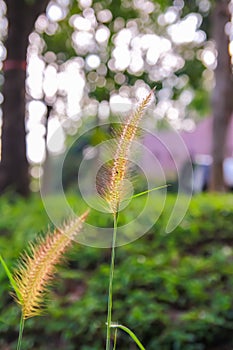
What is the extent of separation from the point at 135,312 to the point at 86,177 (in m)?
1.84

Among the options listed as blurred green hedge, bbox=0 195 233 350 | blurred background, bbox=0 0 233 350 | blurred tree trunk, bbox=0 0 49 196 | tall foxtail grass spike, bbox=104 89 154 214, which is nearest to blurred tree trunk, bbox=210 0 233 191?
blurred background, bbox=0 0 233 350

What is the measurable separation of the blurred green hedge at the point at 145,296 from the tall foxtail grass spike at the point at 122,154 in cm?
178

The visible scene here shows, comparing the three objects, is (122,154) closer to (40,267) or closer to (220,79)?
(40,267)

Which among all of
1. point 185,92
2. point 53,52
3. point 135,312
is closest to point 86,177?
point 135,312

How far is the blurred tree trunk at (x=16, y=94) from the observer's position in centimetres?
571

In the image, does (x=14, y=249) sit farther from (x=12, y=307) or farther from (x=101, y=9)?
(x=101, y=9)

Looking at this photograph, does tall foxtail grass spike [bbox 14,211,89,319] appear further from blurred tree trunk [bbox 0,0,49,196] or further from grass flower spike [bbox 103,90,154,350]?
blurred tree trunk [bbox 0,0,49,196]

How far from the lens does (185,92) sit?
9.45 metres

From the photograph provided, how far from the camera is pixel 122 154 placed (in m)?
0.74

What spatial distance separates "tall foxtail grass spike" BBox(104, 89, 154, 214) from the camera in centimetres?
74

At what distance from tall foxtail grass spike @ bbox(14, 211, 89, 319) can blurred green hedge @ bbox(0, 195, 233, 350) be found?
1724mm

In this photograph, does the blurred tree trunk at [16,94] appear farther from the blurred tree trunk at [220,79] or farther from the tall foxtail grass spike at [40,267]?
the tall foxtail grass spike at [40,267]

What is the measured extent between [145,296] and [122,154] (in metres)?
2.50

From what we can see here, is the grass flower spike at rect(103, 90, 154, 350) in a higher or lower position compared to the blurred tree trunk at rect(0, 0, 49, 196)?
higher
